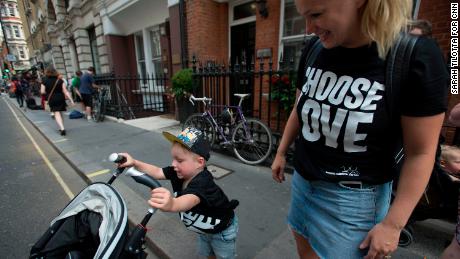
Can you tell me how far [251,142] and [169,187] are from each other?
4.73ft

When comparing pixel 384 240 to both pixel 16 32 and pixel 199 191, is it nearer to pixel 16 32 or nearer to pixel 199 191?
pixel 199 191

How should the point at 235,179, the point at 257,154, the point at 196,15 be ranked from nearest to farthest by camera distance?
1. the point at 235,179
2. the point at 257,154
3. the point at 196,15

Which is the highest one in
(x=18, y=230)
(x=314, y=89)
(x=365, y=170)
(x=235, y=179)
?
(x=314, y=89)

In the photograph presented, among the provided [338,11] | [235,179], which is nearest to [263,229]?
[235,179]

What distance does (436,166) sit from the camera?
1.61 metres

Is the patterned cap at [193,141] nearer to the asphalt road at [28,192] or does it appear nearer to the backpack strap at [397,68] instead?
the backpack strap at [397,68]

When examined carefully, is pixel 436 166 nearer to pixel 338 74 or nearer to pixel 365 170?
pixel 365 170

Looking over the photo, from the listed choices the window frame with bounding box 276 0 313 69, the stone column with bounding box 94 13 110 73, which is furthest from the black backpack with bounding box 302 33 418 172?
the stone column with bounding box 94 13 110 73

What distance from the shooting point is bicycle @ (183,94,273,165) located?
3814 millimetres

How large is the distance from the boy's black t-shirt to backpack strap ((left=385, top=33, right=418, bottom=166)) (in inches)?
40.1

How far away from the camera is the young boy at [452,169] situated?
133 cm

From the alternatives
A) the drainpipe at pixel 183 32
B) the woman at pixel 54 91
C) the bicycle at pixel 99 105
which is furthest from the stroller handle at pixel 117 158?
the bicycle at pixel 99 105

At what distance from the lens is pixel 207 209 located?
58.6 inches

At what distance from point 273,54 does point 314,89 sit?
4.68 metres
